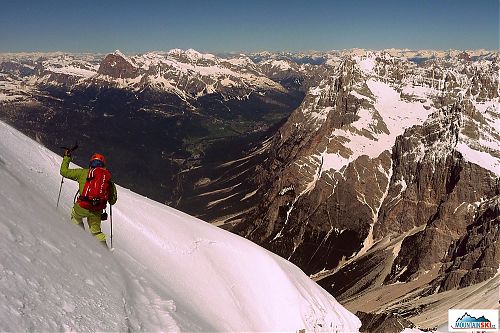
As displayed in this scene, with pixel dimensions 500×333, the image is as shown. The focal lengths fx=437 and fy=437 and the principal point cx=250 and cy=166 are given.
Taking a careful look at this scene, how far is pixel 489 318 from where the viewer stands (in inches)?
3295

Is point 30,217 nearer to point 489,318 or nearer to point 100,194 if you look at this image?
point 100,194

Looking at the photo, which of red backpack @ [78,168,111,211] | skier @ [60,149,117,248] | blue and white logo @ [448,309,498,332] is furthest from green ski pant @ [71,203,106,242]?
blue and white logo @ [448,309,498,332]

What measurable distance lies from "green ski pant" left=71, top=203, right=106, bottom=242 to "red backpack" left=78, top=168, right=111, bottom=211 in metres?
0.26

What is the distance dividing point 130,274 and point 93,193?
367 centimetres

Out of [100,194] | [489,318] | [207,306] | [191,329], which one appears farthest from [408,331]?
[489,318]

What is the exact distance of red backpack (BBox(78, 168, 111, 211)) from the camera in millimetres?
18062

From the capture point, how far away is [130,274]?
58.4 feet

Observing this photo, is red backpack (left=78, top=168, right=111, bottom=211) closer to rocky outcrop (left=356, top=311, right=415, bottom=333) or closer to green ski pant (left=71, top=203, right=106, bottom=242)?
green ski pant (left=71, top=203, right=106, bottom=242)

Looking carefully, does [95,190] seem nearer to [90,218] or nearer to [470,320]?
[90,218]

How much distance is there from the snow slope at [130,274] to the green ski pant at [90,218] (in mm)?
635

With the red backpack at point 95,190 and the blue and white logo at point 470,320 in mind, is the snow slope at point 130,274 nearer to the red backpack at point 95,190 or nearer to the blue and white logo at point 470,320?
the red backpack at point 95,190

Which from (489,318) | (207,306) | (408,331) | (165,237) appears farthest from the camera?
(489,318)

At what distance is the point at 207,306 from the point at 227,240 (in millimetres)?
8348

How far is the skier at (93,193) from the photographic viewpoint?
59.3 feet
